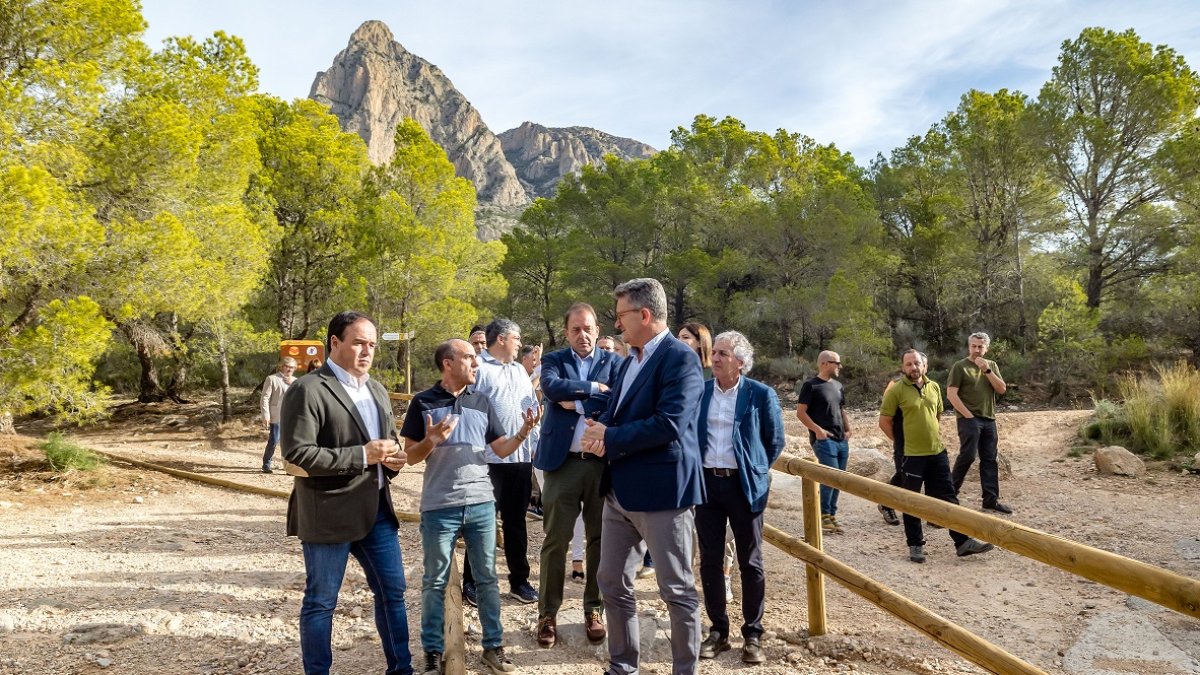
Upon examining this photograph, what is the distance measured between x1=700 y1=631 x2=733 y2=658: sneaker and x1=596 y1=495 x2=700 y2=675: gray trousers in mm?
780

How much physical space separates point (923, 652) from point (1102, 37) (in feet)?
67.5

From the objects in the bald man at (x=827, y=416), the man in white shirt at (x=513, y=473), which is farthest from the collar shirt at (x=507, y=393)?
the bald man at (x=827, y=416)

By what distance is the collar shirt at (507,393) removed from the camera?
12.8 ft

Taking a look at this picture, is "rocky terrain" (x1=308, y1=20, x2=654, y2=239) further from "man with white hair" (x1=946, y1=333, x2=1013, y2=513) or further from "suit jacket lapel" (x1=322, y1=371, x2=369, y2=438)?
"suit jacket lapel" (x1=322, y1=371, x2=369, y2=438)

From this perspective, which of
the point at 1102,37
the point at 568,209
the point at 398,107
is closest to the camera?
the point at 1102,37

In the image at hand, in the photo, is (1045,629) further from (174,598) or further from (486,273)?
(486,273)

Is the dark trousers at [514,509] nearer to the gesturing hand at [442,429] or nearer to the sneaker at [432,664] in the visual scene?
the sneaker at [432,664]

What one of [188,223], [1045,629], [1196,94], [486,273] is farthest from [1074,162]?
[188,223]

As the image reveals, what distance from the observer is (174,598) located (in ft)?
14.0

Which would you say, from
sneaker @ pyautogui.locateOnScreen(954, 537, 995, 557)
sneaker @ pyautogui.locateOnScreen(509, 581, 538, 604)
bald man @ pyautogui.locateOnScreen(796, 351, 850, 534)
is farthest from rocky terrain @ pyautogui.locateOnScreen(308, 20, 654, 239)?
sneaker @ pyautogui.locateOnScreen(509, 581, 538, 604)

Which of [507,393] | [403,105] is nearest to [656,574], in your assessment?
[507,393]

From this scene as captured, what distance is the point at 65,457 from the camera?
8023 mm

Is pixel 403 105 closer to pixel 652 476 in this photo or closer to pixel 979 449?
pixel 979 449

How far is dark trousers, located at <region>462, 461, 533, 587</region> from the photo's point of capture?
13.8ft
